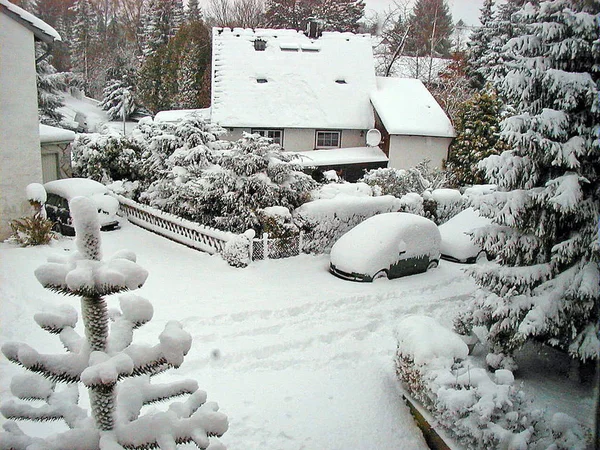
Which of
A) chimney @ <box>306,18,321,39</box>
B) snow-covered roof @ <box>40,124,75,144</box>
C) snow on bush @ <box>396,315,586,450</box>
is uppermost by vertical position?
chimney @ <box>306,18,321,39</box>

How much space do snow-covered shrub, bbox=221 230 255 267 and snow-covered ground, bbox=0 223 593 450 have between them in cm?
19

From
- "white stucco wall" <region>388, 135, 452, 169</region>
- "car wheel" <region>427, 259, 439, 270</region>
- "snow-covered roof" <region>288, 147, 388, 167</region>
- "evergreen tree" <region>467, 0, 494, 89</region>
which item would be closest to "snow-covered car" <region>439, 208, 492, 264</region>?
A: "car wheel" <region>427, 259, 439, 270</region>

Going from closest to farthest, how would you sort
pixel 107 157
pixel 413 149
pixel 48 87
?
pixel 48 87 < pixel 107 157 < pixel 413 149

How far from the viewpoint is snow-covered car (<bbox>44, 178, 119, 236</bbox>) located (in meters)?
11.6

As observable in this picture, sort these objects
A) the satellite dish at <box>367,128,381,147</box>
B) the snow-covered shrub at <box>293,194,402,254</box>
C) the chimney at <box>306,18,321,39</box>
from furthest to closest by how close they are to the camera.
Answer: the chimney at <box>306,18,321,39</box> → the satellite dish at <box>367,128,381,147</box> → the snow-covered shrub at <box>293,194,402,254</box>

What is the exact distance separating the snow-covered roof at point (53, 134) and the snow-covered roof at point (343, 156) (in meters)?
7.66

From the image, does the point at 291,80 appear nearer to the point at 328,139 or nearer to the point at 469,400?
the point at 328,139

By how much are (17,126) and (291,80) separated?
40.5ft

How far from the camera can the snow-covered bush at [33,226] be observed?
9789 mm

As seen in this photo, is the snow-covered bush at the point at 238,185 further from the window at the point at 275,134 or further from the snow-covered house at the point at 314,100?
the window at the point at 275,134

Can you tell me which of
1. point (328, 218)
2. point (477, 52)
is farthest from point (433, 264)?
point (477, 52)

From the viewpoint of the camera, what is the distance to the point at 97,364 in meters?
1.91

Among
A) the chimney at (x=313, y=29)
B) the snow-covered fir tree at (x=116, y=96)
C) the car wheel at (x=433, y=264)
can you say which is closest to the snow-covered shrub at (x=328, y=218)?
the car wheel at (x=433, y=264)

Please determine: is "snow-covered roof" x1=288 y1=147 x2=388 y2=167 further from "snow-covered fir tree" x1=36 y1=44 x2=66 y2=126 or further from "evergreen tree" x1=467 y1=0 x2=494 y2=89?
"snow-covered fir tree" x1=36 y1=44 x2=66 y2=126
